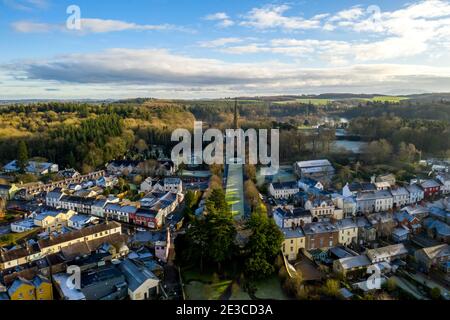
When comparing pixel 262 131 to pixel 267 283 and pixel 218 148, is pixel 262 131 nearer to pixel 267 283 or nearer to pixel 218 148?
pixel 218 148

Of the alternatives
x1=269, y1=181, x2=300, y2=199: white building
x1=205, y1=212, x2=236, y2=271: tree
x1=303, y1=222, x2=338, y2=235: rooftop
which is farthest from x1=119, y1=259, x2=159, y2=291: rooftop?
x1=269, y1=181, x2=300, y2=199: white building

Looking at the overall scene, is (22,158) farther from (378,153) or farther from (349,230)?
(378,153)

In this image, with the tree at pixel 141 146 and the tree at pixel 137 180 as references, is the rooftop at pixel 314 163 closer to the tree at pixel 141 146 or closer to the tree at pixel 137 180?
the tree at pixel 137 180

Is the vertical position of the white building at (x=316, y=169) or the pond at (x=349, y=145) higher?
the pond at (x=349, y=145)

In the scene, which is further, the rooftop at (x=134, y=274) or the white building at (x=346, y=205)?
the white building at (x=346, y=205)

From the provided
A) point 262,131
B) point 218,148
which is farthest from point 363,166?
point 218,148

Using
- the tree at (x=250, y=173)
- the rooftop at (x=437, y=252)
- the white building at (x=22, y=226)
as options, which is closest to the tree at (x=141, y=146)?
the tree at (x=250, y=173)

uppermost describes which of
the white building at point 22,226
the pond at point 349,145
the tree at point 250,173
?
the pond at point 349,145

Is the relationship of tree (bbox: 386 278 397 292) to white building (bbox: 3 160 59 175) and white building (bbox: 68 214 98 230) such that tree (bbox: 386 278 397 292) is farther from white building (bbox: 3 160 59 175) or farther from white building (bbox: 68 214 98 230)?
white building (bbox: 3 160 59 175)
